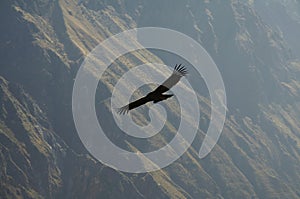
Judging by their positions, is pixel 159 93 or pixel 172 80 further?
pixel 159 93

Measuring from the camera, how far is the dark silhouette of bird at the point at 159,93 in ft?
234

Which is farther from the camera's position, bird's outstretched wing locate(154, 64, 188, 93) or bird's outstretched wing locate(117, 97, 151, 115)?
bird's outstretched wing locate(154, 64, 188, 93)

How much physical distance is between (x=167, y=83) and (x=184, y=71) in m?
2.97

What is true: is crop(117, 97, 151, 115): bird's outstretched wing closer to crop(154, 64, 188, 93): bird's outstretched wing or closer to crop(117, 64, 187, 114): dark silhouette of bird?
crop(117, 64, 187, 114): dark silhouette of bird

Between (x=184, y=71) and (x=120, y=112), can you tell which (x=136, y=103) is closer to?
(x=120, y=112)

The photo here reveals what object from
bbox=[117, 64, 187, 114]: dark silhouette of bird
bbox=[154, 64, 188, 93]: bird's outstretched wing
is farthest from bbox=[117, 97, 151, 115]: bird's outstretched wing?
bbox=[154, 64, 188, 93]: bird's outstretched wing

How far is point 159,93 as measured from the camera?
72.4 metres

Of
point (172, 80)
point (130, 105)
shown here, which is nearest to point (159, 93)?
point (172, 80)

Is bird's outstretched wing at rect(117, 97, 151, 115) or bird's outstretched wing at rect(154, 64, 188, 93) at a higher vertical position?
bird's outstretched wing at rect(117, 97, 151, 115)

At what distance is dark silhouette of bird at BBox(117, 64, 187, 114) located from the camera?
71312 millimetres

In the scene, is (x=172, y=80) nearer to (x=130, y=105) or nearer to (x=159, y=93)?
(x=159, y=93)

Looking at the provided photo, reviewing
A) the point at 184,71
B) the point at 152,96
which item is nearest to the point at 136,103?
the point at 152,96

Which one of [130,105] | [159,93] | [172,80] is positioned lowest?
[159,93]

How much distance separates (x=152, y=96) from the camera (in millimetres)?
72000
